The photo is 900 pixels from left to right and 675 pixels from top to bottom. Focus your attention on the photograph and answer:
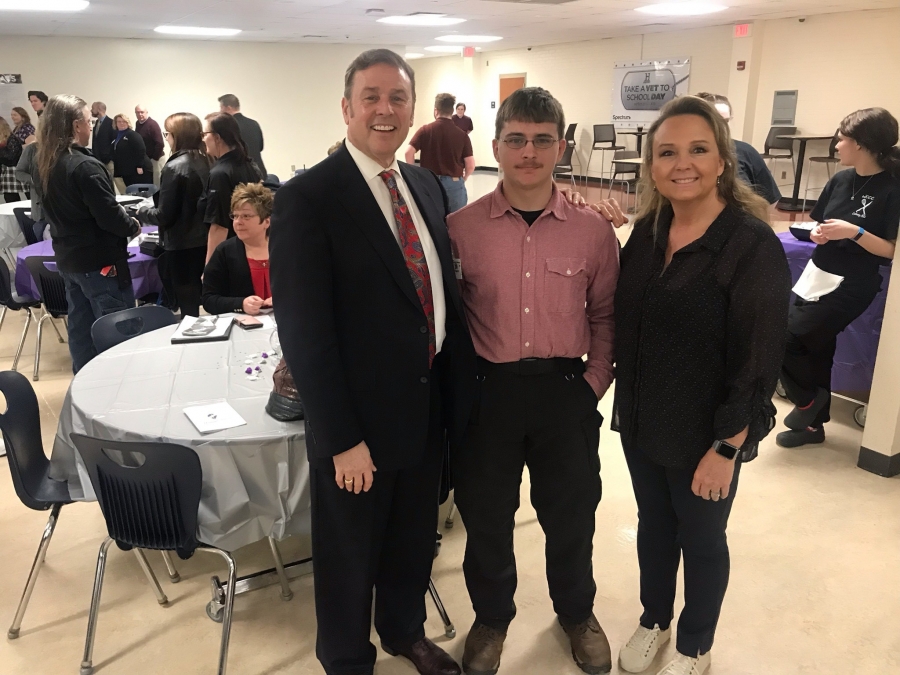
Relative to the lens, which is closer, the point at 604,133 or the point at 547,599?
the point at 547,599

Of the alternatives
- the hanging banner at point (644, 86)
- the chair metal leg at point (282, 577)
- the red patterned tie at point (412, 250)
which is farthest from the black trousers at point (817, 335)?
the hanging banner at point (644, 86)

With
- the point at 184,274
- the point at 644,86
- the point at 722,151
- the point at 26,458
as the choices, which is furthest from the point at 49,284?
the point at 644,86

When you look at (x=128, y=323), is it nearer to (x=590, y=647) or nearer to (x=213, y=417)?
(x=213, y=417)

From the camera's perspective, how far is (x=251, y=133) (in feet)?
25.1

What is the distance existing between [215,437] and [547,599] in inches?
50.8

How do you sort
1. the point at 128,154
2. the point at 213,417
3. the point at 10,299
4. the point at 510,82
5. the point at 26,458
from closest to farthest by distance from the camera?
1. the point at 213,417
2. the point at 26,458
3. the point at 10,299
4. the point at 128,154
5. the point at 510,82

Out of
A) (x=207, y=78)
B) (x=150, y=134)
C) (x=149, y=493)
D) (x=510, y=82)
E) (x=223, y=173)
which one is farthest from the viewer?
(x=510, y=82)

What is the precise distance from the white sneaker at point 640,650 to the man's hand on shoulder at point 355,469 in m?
1.04

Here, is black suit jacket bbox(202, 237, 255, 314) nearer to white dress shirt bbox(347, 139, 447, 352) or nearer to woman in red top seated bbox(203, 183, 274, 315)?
woman in red top seated bbox(203, 183, 274, 315)

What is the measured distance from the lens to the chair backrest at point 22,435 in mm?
2240

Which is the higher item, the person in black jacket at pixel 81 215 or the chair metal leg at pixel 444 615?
the person in black jacket at pixel 81 215

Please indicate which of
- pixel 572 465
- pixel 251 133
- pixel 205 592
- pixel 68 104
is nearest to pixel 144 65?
pixel 251 133

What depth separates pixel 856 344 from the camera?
380 cm

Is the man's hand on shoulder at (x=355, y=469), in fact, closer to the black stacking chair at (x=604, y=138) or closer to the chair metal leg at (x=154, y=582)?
the chair metal leg at (x=154, y=582)
